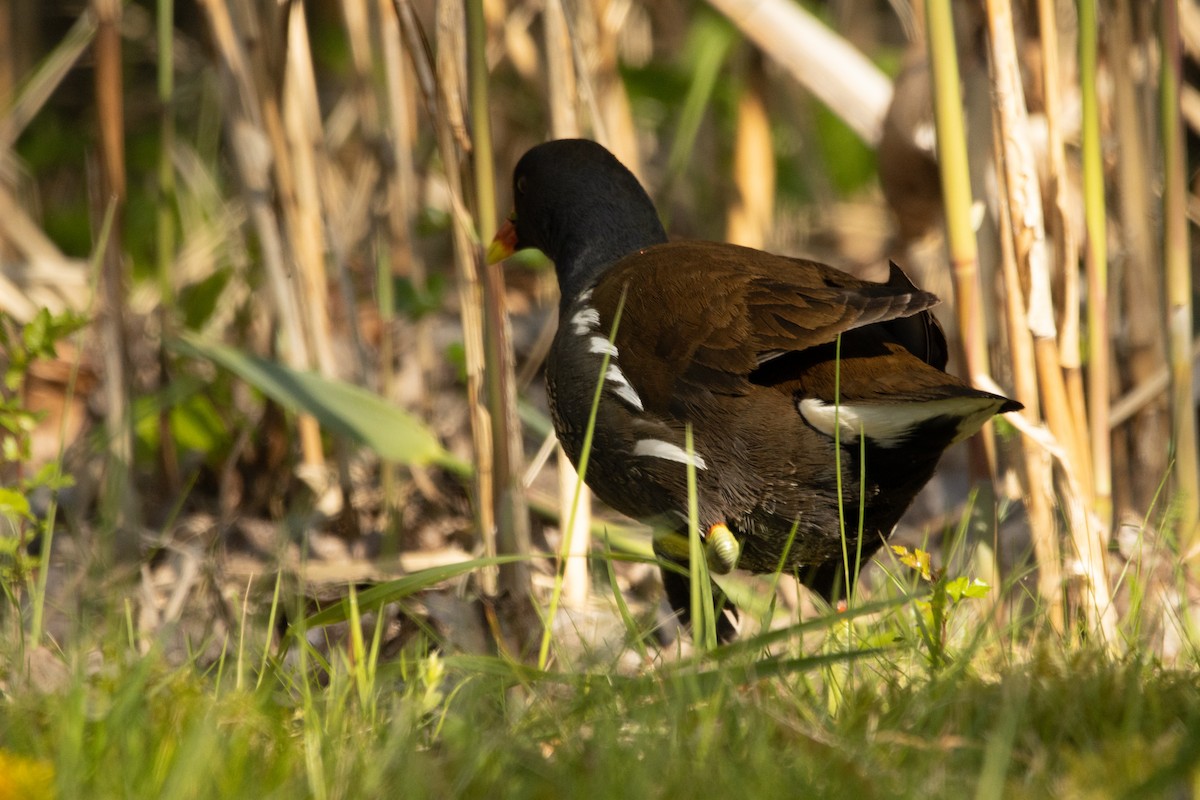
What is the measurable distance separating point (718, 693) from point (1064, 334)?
1.19 meters

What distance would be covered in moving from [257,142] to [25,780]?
2072mm

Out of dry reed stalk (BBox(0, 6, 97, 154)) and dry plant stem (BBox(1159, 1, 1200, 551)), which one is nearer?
dry plant stem (BBox(1159, 1, 1200, 551))

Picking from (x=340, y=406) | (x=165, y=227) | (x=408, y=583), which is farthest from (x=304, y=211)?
(x=408, y=583)

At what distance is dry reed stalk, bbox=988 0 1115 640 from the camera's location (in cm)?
223

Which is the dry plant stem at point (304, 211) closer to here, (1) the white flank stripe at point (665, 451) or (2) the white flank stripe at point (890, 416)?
(1) the white flank stripe at point (665, 451)

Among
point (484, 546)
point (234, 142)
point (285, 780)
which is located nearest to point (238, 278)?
point (234, 142)

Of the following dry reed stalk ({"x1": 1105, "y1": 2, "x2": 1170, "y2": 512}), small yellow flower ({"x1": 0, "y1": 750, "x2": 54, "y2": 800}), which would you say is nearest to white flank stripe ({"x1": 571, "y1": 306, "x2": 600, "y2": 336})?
dry reed stalk ({"x1": 1105, "y1": 2, "x2": 1170, "y2": 512})

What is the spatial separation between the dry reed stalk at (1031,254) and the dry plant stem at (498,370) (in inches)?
35.5

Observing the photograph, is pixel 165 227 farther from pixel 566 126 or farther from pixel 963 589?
pixel 963 589

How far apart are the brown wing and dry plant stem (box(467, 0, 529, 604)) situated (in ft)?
0.67

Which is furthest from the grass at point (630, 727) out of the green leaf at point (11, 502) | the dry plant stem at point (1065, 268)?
the dry plant stem at point (1065, 268)

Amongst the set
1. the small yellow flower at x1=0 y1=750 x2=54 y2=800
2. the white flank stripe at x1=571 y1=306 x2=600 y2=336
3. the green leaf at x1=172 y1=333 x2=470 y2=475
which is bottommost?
the green leaf at x1=172 y1=333 x2=470 y2=475

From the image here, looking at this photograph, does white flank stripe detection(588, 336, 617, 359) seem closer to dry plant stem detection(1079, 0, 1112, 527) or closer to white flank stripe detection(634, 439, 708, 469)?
white flank stripe detection(634, 439, 708, 469)

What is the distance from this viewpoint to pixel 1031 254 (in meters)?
2.28
